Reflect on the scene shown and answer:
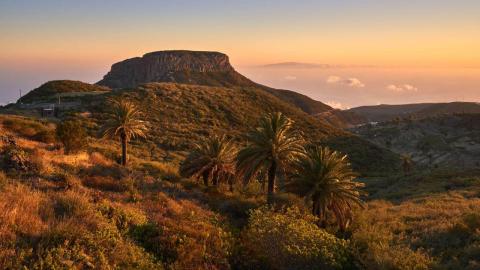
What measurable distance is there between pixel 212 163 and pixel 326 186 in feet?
29.2

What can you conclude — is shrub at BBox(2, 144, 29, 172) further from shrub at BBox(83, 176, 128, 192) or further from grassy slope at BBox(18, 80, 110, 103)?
grassy slope at BBox(18, 80, 110, 103)

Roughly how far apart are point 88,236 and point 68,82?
120159mm

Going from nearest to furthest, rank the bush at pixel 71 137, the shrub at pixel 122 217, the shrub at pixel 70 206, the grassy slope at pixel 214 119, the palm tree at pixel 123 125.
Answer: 1. the shrub at pixel 70 206
2. the shrub at pixel 122 217
3. the bush at pixel 71 137
4. the palm tree at pixel 123 125
5. the grassy slope at pixel 214 119

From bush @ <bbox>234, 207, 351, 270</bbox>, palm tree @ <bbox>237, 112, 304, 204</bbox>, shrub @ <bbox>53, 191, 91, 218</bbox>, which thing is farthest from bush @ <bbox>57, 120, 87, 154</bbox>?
bush @ <bbox>234, 207, 351, 270</bbox>

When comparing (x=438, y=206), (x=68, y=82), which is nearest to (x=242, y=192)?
(x=438, y=206)

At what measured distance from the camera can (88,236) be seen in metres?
11.5

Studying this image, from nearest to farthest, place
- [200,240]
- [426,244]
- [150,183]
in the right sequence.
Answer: [200,240] < [426,244] < [150,183]

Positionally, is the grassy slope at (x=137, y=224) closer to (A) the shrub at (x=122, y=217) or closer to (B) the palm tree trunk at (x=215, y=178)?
(A) the shrub at (x=122, y=217)

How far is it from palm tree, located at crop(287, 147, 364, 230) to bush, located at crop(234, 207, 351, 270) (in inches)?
205

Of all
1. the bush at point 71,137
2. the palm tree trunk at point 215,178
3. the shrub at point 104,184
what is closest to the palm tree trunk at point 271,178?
the palm tree trunk at point 215,178

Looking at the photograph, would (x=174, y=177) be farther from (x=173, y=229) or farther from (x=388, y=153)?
(x=388, y=153)

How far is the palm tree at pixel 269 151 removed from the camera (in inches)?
953

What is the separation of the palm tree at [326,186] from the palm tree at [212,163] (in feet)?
20.7

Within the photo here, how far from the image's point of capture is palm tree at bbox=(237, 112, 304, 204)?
953 inches
